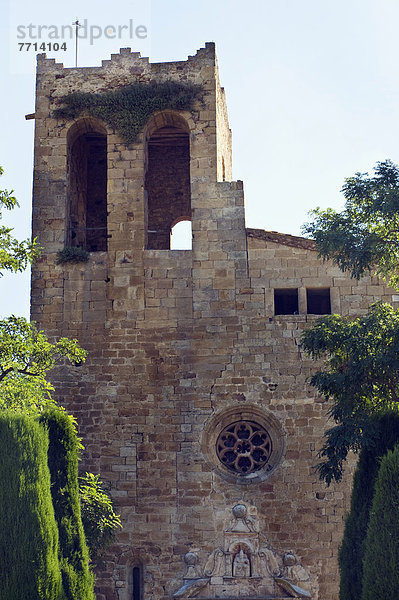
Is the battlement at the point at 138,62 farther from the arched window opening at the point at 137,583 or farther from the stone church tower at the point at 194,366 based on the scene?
the arched window opening at the point at 137,583

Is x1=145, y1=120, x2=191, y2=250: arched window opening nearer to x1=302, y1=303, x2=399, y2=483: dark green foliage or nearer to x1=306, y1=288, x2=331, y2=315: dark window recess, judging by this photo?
x1=306, y1=288, x2=331, y2=315: dark window recess

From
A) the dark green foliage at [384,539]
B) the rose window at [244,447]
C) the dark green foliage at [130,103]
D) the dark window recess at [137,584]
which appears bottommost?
the dark window recess at [137,584]

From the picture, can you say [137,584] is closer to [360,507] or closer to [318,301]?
[360,507]

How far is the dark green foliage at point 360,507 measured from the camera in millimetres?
14262

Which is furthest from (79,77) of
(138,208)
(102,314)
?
(102,314)

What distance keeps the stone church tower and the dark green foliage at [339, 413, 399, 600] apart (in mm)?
3698

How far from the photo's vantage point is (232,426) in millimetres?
19609

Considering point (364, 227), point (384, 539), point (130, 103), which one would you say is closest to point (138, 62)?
point (130, 103)

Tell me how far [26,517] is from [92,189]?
37.9 feet

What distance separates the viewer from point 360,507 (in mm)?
14773

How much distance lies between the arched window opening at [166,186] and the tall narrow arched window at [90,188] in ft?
3.49

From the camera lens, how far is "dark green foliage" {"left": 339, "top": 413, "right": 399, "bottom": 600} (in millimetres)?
14262

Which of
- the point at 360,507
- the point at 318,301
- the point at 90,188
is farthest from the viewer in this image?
the point at 90,188

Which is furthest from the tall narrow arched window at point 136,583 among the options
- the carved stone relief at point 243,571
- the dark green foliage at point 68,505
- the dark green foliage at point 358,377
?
the dark green foliage at point 358,377
